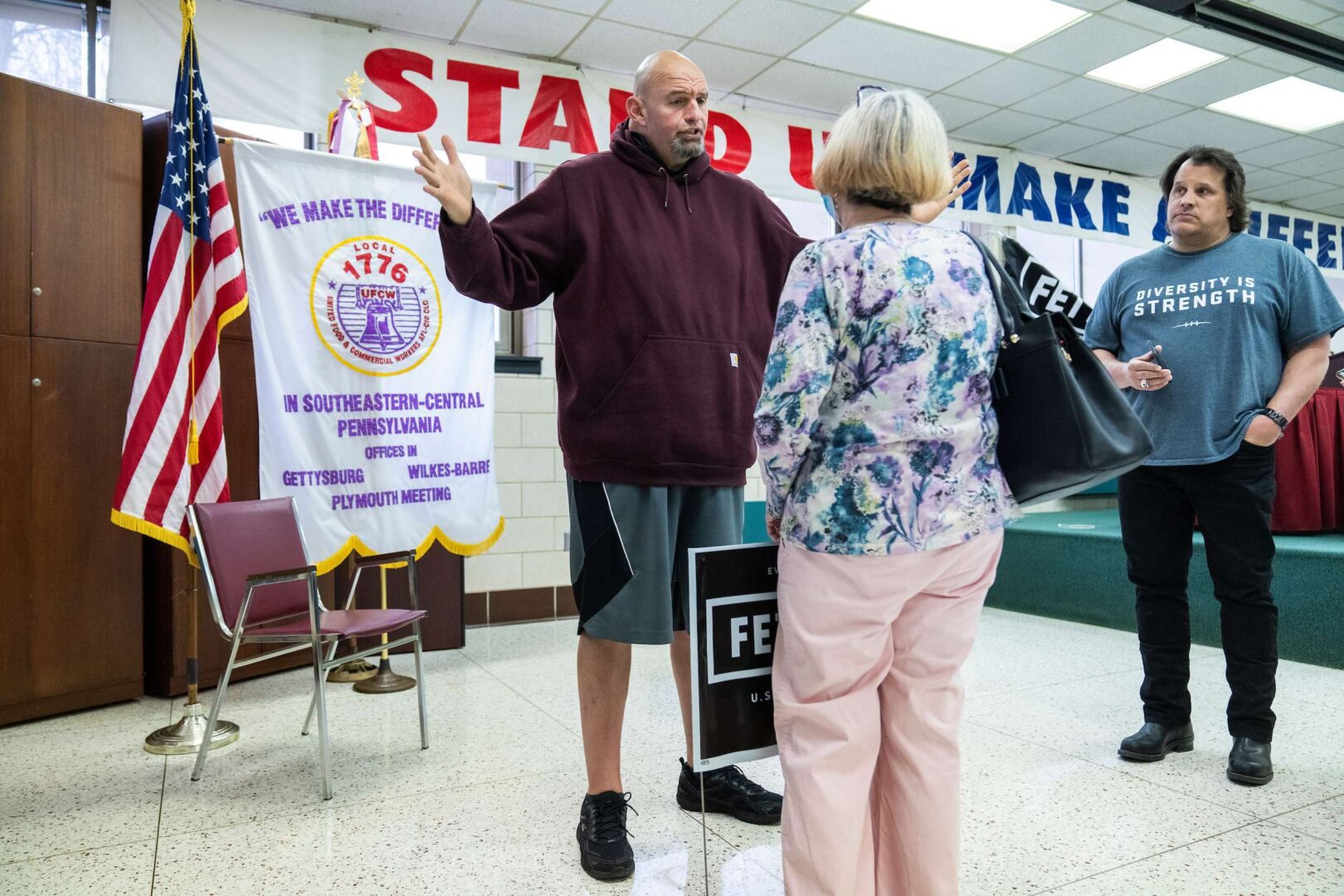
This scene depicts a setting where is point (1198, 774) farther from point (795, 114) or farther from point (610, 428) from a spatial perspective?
point (795, 114)

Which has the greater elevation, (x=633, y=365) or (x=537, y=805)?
(x=633, y=365)

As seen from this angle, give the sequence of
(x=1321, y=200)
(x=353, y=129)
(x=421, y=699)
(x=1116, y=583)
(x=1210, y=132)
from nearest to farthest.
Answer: (x=421, y=699)
(x=353, y=129)
(x=1116, y=583)
(x=1210, y=132)
(x=1321, y=200)

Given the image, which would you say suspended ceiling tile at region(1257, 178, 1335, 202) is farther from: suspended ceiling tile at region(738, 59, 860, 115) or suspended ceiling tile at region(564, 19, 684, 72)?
suspended ceiling tile at region(564, 19, 684, 72)

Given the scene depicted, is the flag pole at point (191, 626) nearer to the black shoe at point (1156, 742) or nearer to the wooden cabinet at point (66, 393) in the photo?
the wooden cabinet at point (66, 393)

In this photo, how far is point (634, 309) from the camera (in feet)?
5.61

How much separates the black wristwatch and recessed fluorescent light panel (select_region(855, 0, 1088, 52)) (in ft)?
9.72

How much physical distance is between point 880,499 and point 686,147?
0.90 meters

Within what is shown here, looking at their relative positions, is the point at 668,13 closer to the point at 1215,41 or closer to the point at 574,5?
the point at 574,5

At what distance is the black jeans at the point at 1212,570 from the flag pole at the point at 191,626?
258 centimetres

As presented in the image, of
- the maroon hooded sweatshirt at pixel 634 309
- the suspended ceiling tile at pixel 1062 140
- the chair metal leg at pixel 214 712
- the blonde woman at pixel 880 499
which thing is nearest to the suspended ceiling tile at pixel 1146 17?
the suspended ceiling tile at pixel 1062 140

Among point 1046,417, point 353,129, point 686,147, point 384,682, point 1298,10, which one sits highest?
point 1298,10

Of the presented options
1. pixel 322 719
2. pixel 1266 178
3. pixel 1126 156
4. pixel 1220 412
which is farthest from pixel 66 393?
pixel 1266 178

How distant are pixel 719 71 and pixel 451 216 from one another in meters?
3.77

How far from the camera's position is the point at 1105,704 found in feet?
9.37
